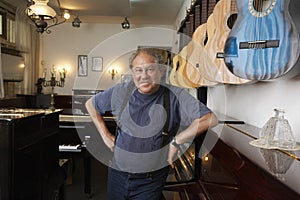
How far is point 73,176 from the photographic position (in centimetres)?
333

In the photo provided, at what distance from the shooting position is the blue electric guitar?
0.86 m

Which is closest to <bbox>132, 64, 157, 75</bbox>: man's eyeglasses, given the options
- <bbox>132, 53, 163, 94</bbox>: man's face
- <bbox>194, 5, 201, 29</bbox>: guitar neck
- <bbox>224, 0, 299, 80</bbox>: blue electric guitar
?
<bbox>132, 53, 163, 94</bbox>: man's face

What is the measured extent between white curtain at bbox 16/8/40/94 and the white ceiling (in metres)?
0.39

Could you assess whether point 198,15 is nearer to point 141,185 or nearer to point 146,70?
point 146,70

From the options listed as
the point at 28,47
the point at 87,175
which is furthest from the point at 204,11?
the point at 28,47

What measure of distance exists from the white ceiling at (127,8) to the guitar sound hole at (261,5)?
12.6ft

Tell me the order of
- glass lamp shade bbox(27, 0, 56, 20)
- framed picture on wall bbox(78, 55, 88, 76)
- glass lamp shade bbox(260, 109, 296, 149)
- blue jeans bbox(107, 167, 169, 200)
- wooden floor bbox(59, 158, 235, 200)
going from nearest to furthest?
glass lamp shade bbox(260, 109, 296, 149) → wooden floor bbox(59, 158, 235, 200) → blue jeans bbox(107, 167, 169, 200) → glass lamp shade bbox(27, 0, 56, 20) → framed picture on wall bbox(78, 55, 88, 76)

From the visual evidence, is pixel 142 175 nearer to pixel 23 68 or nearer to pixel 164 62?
pixel 164 62

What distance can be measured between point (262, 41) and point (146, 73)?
49 cm

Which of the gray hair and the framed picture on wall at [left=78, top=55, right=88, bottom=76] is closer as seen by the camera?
the gray hair

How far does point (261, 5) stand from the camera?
0.97 m

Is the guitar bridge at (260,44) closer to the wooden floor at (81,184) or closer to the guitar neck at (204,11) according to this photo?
the guitar neck at (204,11)

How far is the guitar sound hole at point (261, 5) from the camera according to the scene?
931 millimetres

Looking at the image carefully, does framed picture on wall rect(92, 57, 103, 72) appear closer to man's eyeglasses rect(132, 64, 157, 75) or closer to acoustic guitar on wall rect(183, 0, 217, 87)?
acoustic guitar on wall rect(183, 0, 217, 87)
